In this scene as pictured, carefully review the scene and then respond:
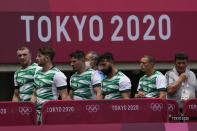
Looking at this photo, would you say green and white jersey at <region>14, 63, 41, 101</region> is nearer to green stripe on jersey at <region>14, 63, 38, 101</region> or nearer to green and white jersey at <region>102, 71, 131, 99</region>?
green stripe on jersey at <region>14, 63, 38, 101</region>

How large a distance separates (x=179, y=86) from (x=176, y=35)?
2.35 m

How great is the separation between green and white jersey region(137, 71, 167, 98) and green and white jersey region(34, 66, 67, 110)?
45.3 inches

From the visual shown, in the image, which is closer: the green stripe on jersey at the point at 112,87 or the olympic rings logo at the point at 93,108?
the olympic rings logo at the point at 93,108

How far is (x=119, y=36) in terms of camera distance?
31.2 feet

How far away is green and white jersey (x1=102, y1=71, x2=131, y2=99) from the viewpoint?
6.81 metres

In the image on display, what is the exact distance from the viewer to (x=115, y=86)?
6.85 m

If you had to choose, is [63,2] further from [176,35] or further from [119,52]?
[176,35]

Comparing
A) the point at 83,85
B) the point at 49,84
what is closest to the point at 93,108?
the point at 49,84

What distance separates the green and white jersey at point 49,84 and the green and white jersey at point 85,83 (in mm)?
504

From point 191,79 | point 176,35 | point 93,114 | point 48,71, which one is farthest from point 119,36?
point 93,114

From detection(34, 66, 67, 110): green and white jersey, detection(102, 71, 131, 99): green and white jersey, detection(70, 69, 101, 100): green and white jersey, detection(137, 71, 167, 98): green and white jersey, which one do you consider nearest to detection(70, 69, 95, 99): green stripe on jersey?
detection(70, 69, 101, 100): green and white jersey

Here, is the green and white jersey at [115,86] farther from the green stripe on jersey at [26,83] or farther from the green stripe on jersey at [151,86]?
the green stripe on jersey at [26,83]

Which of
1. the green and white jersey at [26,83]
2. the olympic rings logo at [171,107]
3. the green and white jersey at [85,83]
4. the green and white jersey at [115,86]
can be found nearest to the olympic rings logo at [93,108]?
the olympic rings logo at [171,107]

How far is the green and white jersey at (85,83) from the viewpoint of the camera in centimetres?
720
